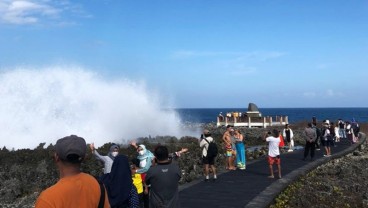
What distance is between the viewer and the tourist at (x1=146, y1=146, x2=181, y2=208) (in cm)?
612

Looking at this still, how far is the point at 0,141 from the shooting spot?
32.6 metres

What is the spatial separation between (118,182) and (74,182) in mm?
2629

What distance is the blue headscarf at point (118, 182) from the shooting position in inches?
218

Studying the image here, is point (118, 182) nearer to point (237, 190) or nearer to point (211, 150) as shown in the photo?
point (237, 190)

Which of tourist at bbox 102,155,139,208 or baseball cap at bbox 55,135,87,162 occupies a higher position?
baseball cap at bbox 55,135,87,162

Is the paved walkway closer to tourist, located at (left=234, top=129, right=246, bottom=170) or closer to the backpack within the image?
tourist, located at (left=234, top=129, right=246, bottom=170)

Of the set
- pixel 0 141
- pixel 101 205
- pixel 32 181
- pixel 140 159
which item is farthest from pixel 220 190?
pixel 0 141

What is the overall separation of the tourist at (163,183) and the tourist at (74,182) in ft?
9.79

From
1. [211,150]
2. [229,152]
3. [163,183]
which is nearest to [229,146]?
[229,152]

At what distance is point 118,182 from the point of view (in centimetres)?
557

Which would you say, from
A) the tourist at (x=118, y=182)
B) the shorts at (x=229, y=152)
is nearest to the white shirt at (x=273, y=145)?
the shorts at (x=229, y=152)

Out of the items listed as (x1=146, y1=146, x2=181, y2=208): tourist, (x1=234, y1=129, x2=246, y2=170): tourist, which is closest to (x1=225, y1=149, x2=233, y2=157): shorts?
(x1=234, y1=129, x2=246, y2=170): tourist

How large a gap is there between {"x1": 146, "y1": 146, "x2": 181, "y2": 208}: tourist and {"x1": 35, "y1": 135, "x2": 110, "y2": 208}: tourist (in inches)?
117

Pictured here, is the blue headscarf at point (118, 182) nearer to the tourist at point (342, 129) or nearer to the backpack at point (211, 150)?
the backpack at point (211, 150)
